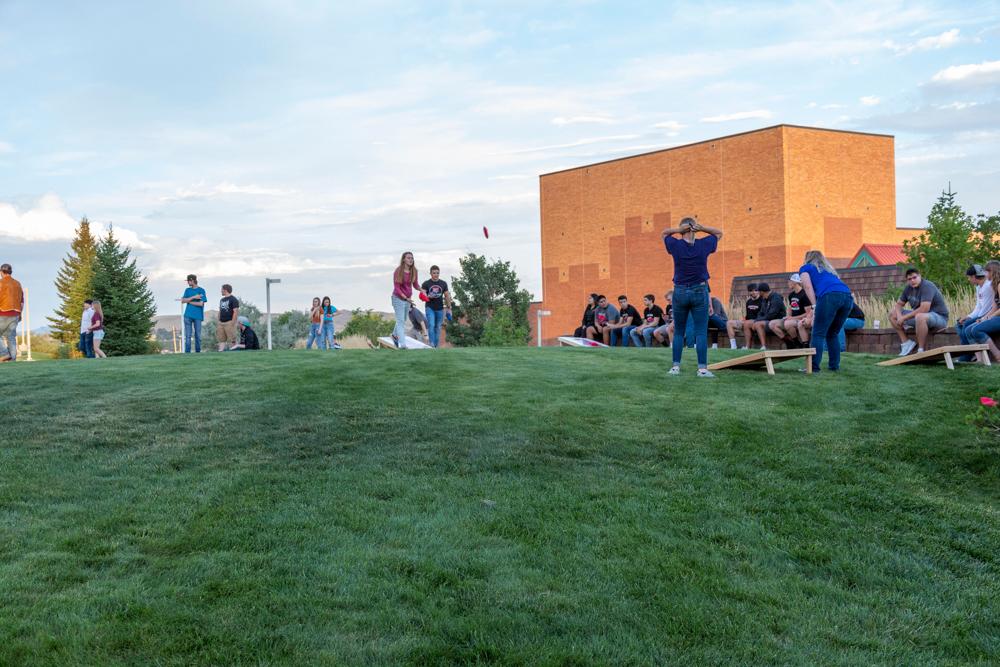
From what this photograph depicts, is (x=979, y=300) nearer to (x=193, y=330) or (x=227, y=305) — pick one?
(x=227, y=305)

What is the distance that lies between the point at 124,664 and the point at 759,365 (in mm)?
9669

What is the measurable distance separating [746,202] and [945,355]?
30.8m

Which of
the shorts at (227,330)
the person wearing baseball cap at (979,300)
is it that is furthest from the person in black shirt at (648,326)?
the shorts at (227,330)

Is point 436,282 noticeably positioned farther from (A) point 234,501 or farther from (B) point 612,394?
(A) point 234,501

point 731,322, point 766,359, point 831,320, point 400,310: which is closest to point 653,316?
point 731,322

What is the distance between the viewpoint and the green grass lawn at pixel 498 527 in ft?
12.7

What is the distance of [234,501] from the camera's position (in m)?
5.68

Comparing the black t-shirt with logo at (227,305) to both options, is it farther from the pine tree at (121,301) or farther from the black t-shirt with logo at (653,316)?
the pine tree at (121,301)

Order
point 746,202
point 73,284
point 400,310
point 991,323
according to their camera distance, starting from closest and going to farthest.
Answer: point 991,323
point 400,310
point 746,202
point 73,284

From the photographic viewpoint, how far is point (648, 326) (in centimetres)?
1881

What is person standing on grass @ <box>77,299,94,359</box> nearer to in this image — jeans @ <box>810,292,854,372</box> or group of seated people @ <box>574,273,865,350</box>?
group of seated people @ <box>574,273,865,350</box>

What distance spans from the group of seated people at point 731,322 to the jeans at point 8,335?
12370 mm

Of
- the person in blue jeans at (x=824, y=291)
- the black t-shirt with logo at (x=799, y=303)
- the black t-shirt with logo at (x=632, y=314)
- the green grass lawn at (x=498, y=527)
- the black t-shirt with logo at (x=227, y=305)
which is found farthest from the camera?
the black t-shirt with logo at (x=632, y=314)

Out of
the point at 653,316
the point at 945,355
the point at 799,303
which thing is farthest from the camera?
the point at 653,316
